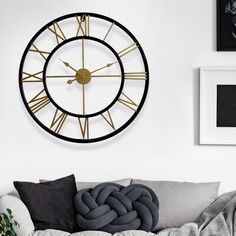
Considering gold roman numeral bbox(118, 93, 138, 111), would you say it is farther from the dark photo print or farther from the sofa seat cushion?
the sofa seat cushion

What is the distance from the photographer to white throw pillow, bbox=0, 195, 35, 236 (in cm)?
307

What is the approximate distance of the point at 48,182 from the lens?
3443 millimetres

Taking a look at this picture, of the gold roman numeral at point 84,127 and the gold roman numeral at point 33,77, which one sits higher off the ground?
the gold roman numeral at point 33,77

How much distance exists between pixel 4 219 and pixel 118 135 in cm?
112

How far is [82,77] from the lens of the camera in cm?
373

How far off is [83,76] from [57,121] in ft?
1.24

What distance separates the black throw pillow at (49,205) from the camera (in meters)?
3.22

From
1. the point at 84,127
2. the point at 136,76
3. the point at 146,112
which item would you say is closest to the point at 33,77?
the point at 84,127

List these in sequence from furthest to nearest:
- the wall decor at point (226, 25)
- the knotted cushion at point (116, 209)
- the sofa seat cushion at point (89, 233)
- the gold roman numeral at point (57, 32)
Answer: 1. the gold roman numeral at point (57, 32)
2. the wall decor at point (226, 25)
3. the knotted cushion at point (116, 209)
4. the sofa seat cushion at point (89, 233)

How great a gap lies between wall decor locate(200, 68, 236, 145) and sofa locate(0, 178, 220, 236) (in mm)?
353

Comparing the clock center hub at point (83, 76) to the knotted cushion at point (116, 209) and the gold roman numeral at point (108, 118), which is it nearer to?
the gold roman numeral at point (108, 118)

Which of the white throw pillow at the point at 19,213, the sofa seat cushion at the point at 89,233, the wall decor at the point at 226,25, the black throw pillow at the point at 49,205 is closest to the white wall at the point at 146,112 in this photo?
the wall decor at the point at 226,25

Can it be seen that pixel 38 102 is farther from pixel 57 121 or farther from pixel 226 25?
pixel 226 25

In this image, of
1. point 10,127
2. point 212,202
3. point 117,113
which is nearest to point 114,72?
point 117,113
